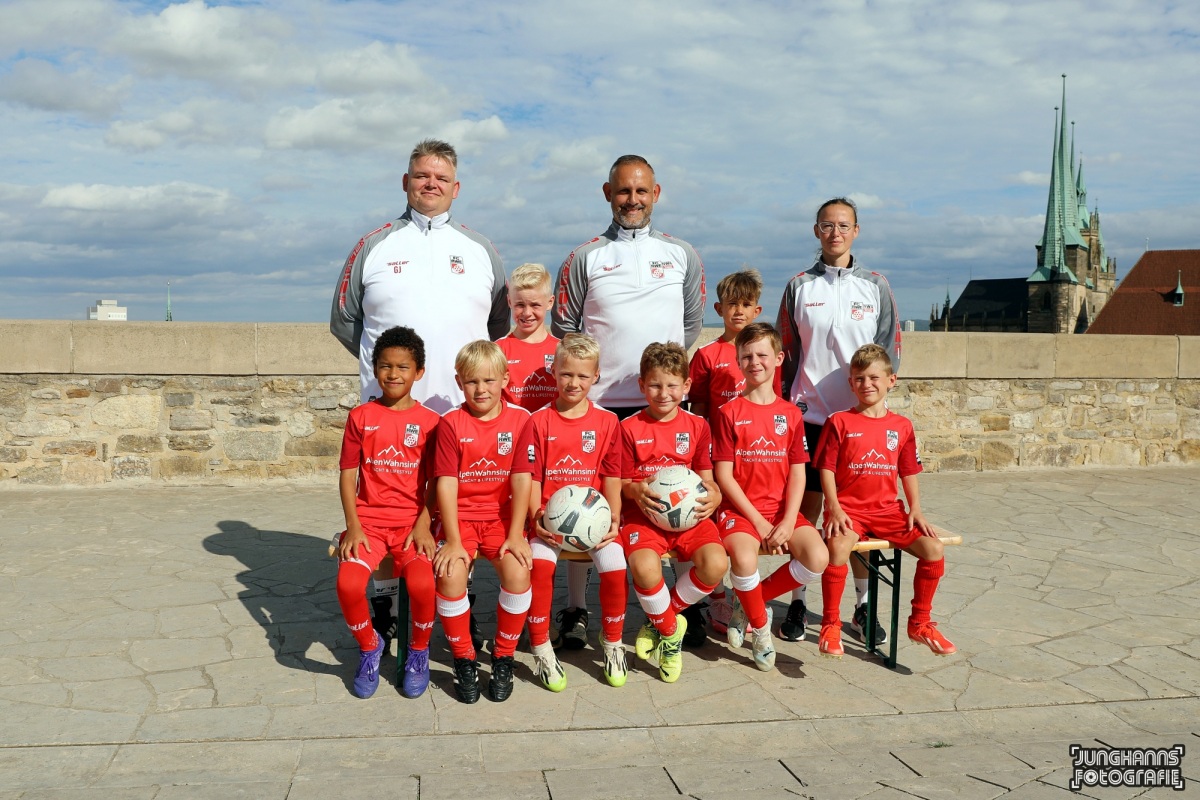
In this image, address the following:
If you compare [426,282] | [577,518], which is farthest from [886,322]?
[426,282]

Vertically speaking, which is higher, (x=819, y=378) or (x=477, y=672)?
(x=819, y=378)

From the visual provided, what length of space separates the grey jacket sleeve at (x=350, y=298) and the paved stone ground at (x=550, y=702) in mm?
1370

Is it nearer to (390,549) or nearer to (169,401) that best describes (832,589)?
(390,549)

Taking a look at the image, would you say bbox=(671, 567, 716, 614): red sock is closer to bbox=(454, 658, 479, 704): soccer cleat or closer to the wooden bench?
the wooden bench

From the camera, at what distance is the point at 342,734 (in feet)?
11.0

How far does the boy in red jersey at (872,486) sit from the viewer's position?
4203 mm

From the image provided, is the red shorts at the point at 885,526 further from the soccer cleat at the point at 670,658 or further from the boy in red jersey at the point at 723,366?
the soccer cleat at the point at 670,658

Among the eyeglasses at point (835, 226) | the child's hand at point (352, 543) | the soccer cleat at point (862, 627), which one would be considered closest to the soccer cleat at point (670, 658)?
the soccer cleat at point (862, 627)

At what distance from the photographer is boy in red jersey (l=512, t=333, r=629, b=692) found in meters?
3.86

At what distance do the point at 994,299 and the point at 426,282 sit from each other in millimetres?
101943

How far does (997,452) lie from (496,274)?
6.53m

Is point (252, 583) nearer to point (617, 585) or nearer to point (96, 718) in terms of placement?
point (96, 718)

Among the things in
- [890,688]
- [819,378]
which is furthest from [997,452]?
[890,688]

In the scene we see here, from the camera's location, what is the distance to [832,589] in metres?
4.20
